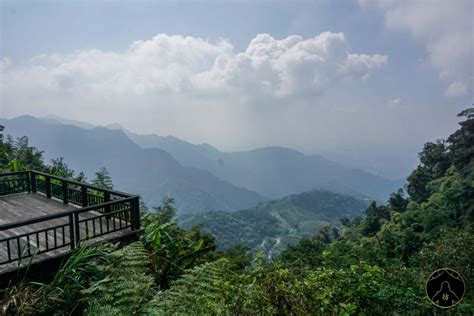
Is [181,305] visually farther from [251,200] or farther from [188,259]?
[251,200]

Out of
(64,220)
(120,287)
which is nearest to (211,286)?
(120,287)

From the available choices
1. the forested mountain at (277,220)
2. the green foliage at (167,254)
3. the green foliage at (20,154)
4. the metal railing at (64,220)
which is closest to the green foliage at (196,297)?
the green foliage at (167,254)

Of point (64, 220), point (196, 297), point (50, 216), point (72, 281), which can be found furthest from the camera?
point (64, 220)

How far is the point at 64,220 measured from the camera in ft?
23.9

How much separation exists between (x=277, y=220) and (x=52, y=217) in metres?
84.5

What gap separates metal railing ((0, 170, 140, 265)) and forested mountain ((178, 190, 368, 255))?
156ft

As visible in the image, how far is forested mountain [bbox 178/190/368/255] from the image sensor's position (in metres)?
70.2

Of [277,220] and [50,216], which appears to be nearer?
[50,216]

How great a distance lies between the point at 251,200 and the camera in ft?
611

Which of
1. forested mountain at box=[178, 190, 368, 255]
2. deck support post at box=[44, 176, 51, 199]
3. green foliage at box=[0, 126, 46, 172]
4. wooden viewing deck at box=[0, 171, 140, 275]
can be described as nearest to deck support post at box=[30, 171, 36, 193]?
wooden viewing deck at box=[0, 171, 140, 275]

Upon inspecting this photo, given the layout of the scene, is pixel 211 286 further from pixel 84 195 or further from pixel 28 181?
pixel 28 181

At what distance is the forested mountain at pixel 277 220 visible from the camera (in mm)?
70188

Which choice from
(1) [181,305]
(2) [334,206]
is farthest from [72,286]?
(2) [334,206]

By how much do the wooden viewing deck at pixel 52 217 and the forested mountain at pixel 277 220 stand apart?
4760 centimetres
